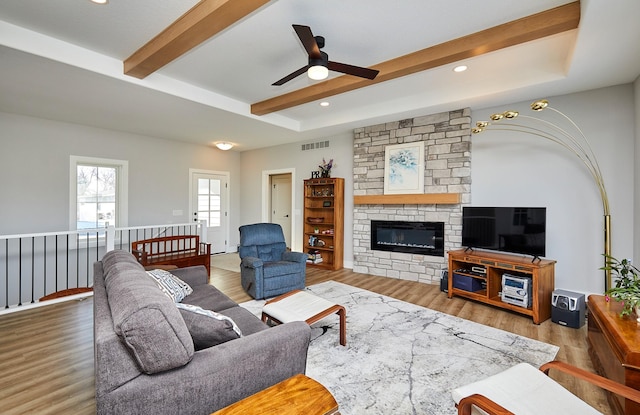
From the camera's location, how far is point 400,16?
251cm

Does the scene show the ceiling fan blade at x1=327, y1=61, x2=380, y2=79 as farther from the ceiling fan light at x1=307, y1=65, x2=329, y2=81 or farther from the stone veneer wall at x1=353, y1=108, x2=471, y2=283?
the stone veneer wall at x1=353, y1=108, x2=471, y2=283

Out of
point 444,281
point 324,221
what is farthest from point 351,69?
point 324,221

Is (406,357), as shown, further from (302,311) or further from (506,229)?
(506,229)

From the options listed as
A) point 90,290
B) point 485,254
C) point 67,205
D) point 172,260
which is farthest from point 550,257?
point 67,205

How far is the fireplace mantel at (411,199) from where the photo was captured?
4.45 meters

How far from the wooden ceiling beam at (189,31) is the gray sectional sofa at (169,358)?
6.51ft

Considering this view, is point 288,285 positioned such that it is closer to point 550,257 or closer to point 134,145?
point 550,257

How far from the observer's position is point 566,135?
11.7 ft

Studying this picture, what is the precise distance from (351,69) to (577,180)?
10.4 ft

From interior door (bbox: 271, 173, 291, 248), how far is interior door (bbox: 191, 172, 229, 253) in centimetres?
125

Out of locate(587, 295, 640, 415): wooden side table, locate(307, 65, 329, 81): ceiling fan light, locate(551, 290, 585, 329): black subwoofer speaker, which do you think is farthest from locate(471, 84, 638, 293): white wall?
locate(307, 65, 329, 81): ceiling fan light

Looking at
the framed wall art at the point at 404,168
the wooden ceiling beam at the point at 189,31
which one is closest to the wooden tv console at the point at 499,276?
the framed wall art at the point at 404,168

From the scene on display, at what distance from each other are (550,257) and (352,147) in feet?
11.6

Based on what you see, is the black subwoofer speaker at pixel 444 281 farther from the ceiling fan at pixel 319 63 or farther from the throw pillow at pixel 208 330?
the throw pillow at pixel 208 330
